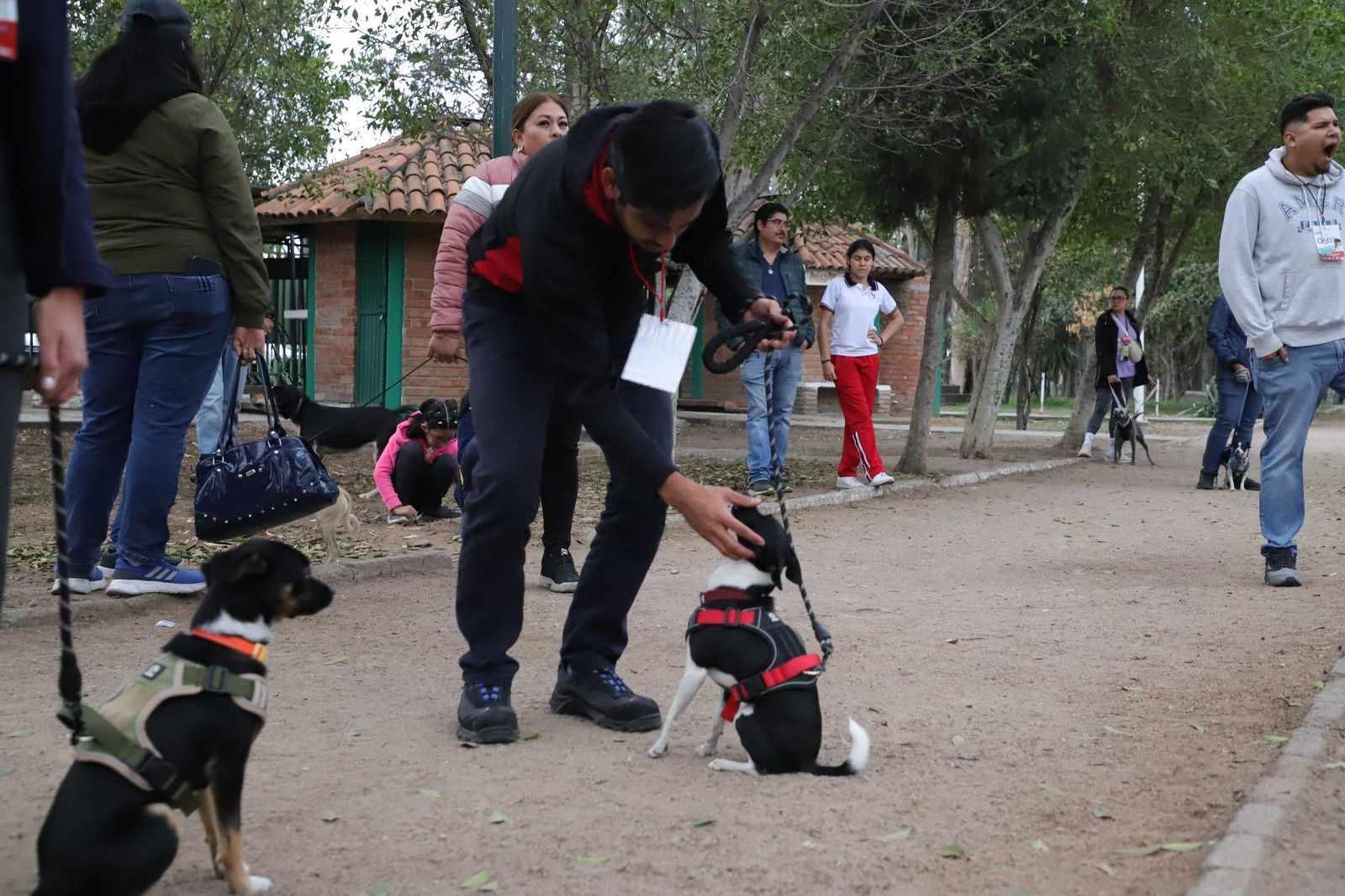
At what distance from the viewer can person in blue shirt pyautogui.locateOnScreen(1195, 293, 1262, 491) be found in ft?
41.9

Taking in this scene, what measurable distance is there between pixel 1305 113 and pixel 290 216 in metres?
15.8

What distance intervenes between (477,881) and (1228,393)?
38.1 ft

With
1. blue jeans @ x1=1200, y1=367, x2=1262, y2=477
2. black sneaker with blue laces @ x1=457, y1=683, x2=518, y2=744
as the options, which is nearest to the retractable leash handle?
black sneaker with blue laces @ x1=457, y1=683, x2=518, y2=744

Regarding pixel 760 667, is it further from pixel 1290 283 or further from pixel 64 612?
pixel 1290 283

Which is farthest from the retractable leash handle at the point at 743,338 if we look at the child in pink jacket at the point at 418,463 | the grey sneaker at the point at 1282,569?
the child in pink jacket at the point at 418,463

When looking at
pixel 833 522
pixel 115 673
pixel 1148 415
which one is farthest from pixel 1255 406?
pixel 1148 415

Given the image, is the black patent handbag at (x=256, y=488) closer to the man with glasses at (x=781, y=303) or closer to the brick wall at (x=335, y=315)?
the man with glasses at (x=781, y=303)

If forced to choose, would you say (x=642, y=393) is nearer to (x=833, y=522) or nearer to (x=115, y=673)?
(x=115, y=673)

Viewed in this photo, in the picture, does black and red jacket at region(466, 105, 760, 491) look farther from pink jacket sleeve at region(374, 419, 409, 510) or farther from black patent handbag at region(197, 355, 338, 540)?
pink jacket sleeve at region(374, 419, 409, 510)

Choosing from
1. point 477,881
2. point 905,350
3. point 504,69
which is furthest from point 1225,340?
point 905,350

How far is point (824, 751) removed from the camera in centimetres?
413

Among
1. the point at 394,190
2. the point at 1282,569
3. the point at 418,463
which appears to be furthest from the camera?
the point at 394,190

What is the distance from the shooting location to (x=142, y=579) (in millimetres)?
5934

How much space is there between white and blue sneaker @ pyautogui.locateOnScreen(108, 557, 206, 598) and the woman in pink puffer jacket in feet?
4.86
